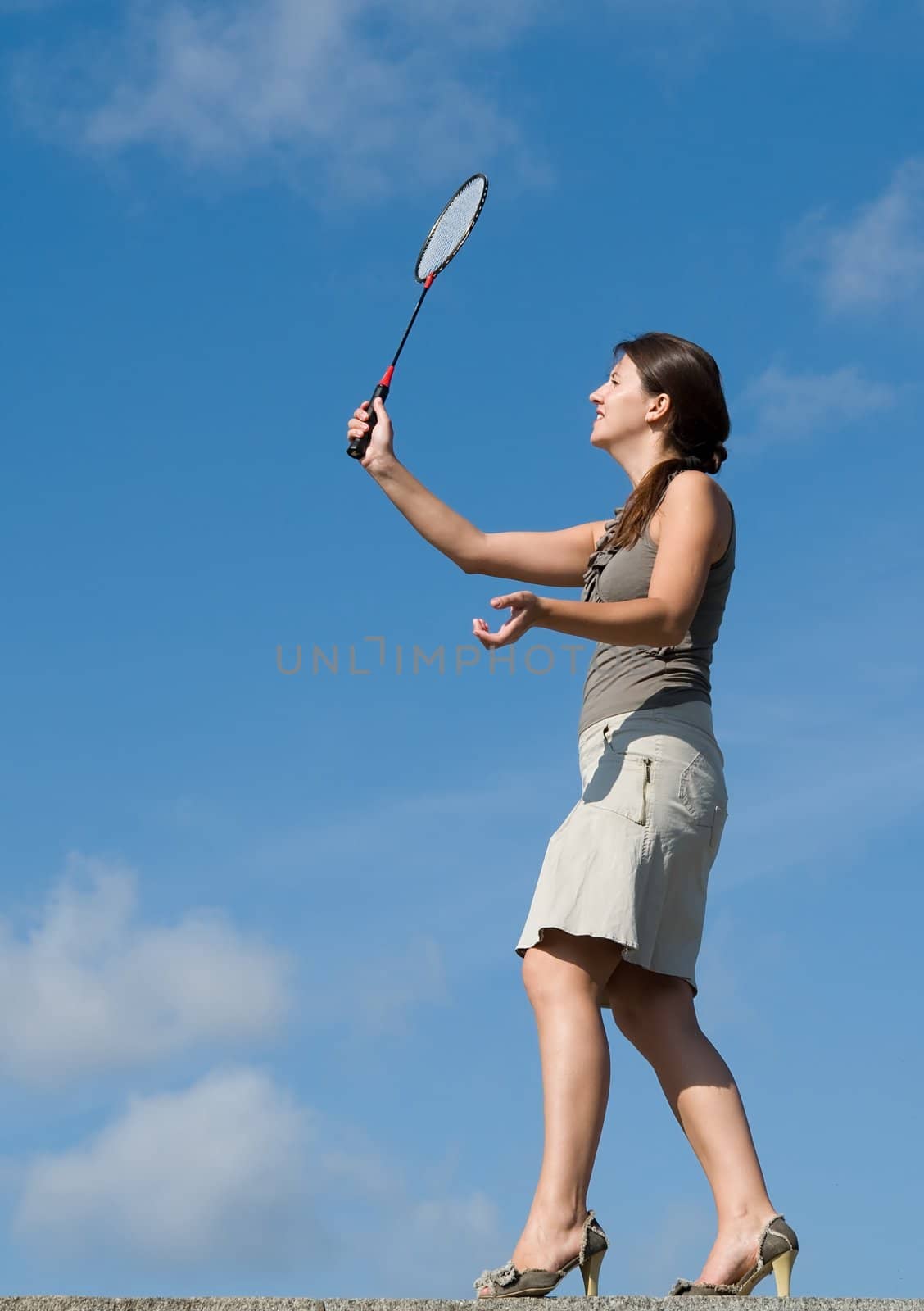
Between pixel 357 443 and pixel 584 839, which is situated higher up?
A: pixel 357 443

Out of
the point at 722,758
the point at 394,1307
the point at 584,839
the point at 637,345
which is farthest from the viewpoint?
the point at 637,345

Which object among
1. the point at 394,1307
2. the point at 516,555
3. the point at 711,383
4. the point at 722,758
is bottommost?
the point at 394,1307

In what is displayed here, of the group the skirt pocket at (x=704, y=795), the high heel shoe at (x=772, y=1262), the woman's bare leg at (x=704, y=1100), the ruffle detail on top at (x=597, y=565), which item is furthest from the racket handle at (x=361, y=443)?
the high heel shoe at (x=772, y=1262)

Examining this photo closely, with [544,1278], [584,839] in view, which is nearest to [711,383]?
[584,839]

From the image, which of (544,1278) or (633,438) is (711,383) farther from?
(544,1278)

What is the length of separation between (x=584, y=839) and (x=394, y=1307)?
141 cm

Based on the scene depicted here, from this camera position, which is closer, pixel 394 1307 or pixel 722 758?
pixel 394 1307

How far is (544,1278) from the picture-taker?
13.7 feet

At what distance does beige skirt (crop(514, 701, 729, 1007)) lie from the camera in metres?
4.45

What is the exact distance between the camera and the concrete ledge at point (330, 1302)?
12.4ft

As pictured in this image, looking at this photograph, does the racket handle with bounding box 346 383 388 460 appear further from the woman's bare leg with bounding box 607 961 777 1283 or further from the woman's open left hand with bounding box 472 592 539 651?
the woman's bare leg with bounding box 607 961 777 1283

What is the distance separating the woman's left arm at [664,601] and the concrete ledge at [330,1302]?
5.46 feet

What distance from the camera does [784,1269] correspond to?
14.3 ft

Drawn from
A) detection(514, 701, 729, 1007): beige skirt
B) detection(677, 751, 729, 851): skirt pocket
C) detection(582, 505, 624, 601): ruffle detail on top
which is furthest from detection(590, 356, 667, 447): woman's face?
detection(677, 751, 729, 851): skirt pocket
